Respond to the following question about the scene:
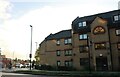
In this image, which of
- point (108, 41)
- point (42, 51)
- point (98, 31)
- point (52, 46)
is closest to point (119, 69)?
point (108, 41)

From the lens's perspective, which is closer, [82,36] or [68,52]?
[82,36]

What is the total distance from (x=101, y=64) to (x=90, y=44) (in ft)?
16.2

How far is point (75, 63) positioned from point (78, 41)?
512 centimetres

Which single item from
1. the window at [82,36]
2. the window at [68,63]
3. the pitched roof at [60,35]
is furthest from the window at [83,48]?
the pitched roof at [60,35]

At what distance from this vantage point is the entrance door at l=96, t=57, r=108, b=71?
147 ft

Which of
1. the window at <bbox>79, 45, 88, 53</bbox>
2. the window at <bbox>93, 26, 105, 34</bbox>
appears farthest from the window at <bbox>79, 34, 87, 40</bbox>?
the window at <bbox>93, 26, 105, 34</bbox>

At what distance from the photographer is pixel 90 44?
4747cm

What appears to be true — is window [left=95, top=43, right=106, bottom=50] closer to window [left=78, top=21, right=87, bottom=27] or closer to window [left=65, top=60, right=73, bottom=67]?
window [left=78, top=21, right=87, bottom=27]

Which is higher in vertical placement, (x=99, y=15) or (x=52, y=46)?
(x=99, y=15)

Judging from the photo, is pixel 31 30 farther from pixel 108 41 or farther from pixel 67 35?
pixel 108 41

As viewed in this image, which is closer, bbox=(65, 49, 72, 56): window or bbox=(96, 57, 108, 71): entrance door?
bbox=(96, 57, 108, 71): entrance door

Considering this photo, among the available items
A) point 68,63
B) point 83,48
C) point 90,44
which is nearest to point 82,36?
point 83,48

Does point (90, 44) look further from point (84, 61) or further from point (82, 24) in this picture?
Answer: point (82, 24)

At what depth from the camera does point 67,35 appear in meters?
56.1
